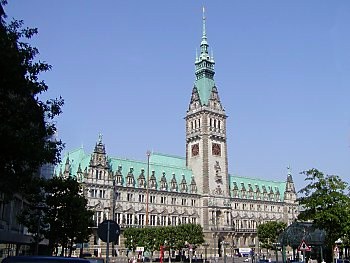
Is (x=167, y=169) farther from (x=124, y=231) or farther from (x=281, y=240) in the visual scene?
(x=281, y=240)

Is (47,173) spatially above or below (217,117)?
below

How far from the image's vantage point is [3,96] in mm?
21219

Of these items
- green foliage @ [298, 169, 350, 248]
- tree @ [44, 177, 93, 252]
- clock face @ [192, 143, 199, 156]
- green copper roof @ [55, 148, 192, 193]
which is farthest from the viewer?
clock face @ [192, 143, 199, 156]

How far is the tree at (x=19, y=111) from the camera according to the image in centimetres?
2048

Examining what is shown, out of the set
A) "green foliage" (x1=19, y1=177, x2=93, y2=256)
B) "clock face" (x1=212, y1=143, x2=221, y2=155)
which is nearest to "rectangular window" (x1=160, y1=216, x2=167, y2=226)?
"clock face" (x1=212, y1=143, x2=221, y2=155)

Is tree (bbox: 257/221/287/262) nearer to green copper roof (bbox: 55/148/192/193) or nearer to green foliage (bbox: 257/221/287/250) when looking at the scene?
green foliage (bbox: 257/221/287/250)

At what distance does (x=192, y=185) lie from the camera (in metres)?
141

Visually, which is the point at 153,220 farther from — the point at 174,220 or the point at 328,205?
the point at 328,205

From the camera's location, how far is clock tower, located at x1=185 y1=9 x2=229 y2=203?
141125mm

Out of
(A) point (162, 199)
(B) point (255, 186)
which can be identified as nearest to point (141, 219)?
(A) point (162, 199)

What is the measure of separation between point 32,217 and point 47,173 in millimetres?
49165

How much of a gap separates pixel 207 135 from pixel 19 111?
122 m

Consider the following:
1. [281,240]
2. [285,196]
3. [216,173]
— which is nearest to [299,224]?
[281,240]

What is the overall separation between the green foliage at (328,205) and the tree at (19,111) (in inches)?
1175
